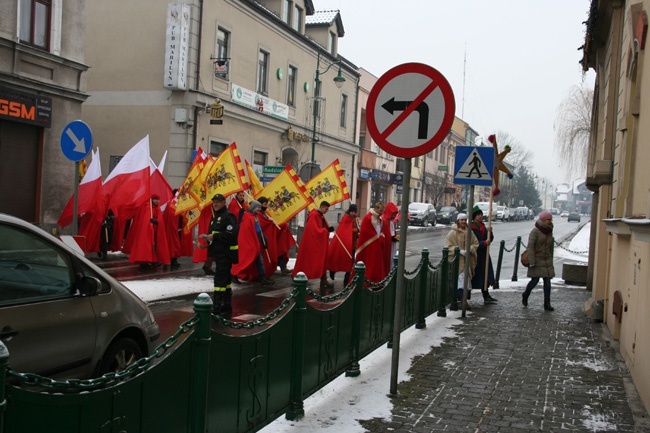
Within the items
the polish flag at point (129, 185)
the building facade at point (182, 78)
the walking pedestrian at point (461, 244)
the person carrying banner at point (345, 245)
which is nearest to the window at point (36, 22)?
the polish flag at point (129, 185)

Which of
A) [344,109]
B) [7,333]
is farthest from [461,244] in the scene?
[344,109]

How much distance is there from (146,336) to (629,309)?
5318 mm

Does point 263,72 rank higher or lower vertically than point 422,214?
higher

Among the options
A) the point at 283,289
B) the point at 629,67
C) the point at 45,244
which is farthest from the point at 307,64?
the point at 45,244

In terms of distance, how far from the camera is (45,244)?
14.9ft

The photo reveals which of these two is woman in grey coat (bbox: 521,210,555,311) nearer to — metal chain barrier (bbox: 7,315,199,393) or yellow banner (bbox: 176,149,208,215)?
yellow banner (bbox: 176,149,208,215)

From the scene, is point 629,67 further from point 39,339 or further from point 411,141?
point 39,339

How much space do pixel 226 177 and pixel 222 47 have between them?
12737 mm

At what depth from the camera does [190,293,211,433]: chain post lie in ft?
11.9

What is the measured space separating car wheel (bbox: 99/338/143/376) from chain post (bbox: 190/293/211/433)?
1.32m

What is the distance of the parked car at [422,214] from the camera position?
151 ft

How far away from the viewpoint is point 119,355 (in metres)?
5.03

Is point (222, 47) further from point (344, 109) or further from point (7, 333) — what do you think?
point (7, 333)

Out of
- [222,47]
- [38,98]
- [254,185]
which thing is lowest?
[254,185]
